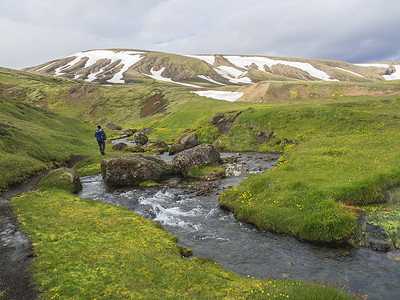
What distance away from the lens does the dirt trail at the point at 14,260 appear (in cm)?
942

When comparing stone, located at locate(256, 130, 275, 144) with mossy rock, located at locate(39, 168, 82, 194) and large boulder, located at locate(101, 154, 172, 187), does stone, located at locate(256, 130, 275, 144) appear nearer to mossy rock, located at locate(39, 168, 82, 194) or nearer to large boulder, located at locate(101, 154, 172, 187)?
large boulder, located at locate(101, 154, 172, 187)

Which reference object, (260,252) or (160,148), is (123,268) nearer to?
(260,252)

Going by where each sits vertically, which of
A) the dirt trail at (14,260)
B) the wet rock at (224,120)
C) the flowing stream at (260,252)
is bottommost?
the flowing stream at (260,252)

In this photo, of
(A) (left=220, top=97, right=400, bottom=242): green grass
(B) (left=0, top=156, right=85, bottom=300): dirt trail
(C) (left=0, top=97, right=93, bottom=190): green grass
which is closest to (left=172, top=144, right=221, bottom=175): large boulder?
(A) (left=220, top=97, right=400, bottom=242): green grass

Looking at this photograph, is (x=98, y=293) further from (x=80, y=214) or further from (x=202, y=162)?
(x=202, y=162)

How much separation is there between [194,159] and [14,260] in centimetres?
2375

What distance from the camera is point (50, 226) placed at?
15367mm

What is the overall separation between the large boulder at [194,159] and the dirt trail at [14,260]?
19003mm

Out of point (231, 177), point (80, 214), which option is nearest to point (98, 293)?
point (80, 214)

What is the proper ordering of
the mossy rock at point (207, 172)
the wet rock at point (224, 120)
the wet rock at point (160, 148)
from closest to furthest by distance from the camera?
the mossy rock at point (207, 172) < the wet rock at point (160, 148) < the wet rock at point (224, 120)

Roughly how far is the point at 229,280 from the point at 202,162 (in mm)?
22840

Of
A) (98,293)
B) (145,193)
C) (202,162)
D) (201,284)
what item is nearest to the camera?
(98,293)

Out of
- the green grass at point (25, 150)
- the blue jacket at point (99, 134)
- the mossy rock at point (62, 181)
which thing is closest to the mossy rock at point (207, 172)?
the mossy rock at point (62, 181)

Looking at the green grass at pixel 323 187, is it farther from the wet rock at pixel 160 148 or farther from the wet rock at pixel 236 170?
the wet rock at pixel 160 148
